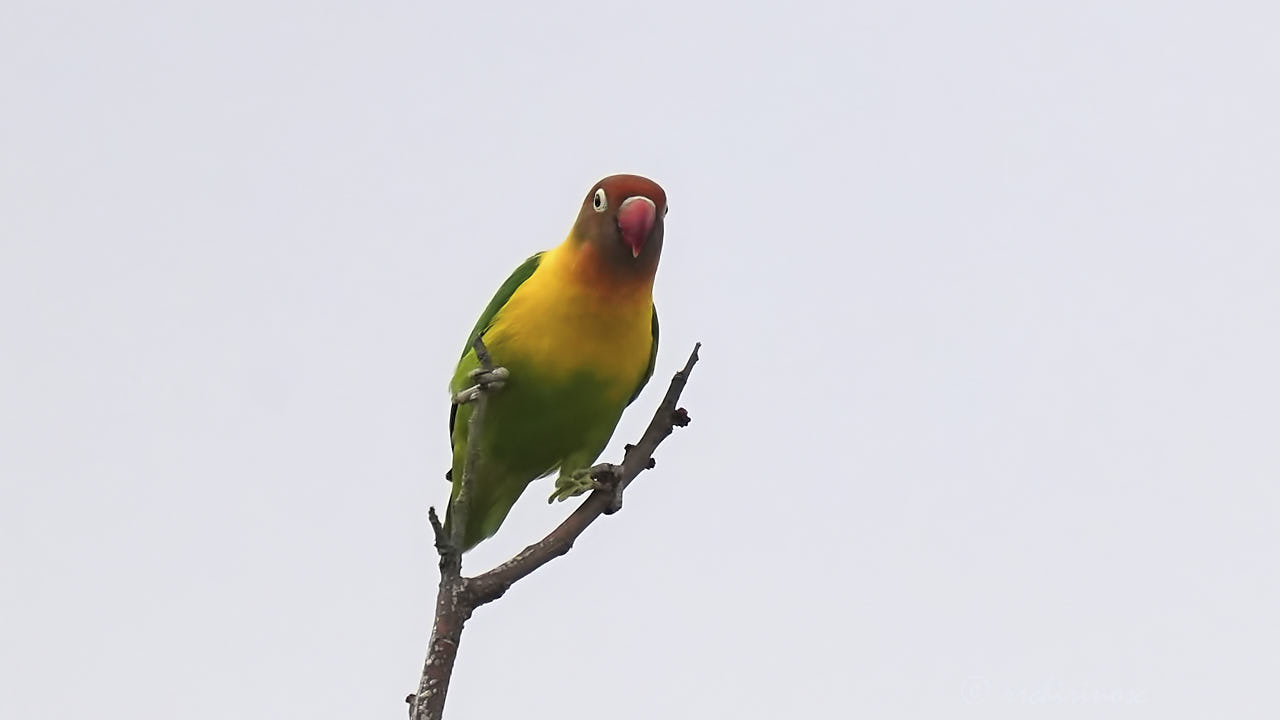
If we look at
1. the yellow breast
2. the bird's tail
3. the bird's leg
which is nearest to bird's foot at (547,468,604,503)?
the bird's leg

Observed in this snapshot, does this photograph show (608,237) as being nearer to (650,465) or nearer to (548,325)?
(548,325)

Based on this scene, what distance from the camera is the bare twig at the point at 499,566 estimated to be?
11.6ft

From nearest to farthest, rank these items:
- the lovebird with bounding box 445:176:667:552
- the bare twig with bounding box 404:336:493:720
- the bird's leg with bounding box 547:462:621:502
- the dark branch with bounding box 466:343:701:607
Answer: the bare twig with bounding box 404:336:493:720 < the dark branch with bounding box 466:343:701:607 < the bird's leg with bounding box 547:462:621:502 < the lovebird with bounding box 445:176:667:552

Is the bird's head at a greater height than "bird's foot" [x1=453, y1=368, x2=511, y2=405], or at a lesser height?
greater

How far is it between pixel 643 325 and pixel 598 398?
306mm

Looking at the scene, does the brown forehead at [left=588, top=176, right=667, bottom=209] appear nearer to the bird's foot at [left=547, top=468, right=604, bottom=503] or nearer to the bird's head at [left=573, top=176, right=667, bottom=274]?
the bird's head at [left=573, top=176, right=667, bottom=274]

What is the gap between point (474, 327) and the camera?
4629 mm

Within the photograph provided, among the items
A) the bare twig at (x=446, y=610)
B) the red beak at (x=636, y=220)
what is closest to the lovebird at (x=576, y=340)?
the red beak at (x=636, y=220)

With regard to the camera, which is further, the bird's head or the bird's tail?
the bird's tail

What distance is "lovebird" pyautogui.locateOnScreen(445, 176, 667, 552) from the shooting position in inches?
166

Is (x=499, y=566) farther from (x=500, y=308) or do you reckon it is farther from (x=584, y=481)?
(x=500, y=308)

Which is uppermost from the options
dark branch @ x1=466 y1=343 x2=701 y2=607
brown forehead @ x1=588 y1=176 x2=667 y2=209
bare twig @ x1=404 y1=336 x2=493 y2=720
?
brown forehead @ x1=588 y1=176 x2=667 y2=209

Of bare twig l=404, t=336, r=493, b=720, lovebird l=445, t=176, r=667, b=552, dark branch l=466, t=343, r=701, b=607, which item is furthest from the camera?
lovebird l=445, t=176, r=667, b=552

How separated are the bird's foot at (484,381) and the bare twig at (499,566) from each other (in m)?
0.09
